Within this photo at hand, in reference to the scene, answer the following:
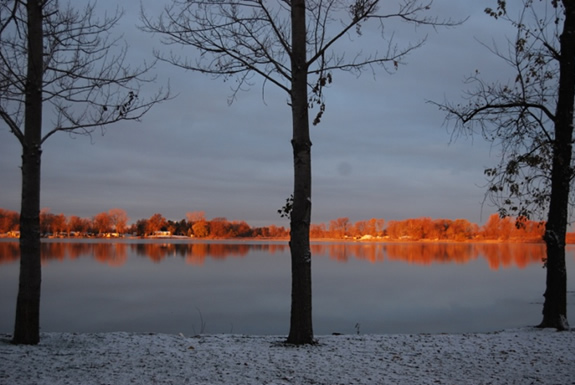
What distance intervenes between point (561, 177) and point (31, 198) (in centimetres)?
946

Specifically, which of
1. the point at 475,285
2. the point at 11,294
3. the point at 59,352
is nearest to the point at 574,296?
the point at 475,285

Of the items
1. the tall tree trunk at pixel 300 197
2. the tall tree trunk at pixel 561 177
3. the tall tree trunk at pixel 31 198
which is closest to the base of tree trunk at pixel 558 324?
the tall tree trunk at pixel 561 177

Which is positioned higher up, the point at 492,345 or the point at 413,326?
the point at 492,345

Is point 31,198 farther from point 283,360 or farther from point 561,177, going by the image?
point 561,177

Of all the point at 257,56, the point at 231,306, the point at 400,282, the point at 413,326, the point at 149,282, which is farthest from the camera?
the point at 400,282

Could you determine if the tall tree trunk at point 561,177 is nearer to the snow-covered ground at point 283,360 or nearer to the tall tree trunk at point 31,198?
the snow-covered ground at point 283,360

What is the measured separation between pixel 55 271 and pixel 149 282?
845 cm

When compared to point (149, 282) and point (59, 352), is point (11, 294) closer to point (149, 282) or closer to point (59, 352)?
point (149, 282)

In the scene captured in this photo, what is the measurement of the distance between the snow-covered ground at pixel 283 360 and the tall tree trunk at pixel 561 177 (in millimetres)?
1425

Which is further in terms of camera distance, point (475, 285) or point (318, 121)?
point (475, 285)

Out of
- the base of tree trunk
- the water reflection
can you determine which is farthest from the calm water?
the water reflection

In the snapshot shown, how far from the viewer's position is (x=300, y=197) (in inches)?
319

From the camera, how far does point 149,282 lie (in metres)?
27.8

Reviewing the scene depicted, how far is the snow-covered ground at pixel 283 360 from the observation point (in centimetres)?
579
